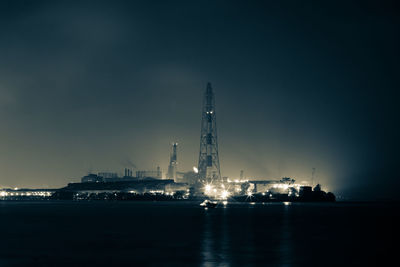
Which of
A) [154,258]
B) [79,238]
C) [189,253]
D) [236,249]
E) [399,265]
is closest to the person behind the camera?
[399,265]

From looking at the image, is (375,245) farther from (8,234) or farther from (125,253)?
(8,234)

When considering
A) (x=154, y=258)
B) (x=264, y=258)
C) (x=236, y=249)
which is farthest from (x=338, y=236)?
(x=154, y=258)

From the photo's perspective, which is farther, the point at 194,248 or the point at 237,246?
the point at 237,246

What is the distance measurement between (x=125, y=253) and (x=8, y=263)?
1181cm

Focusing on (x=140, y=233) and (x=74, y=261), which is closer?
(x=74, y=261)

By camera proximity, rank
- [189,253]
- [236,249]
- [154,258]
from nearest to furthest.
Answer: [154,258], [189,253], [236,249]

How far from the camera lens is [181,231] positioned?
86.3m

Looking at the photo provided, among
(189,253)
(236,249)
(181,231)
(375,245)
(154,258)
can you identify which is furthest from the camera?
(181,231)

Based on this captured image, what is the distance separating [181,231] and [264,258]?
111 feet

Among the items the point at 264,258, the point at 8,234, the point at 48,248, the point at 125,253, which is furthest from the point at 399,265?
the point at 8,234

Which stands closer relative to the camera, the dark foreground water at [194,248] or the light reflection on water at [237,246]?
the dark foreground water at [194,248]

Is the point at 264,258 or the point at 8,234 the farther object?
the point at 8,234

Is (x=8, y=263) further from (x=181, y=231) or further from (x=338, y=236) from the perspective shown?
(x=338, y=236)

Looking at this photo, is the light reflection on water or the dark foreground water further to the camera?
the light reflection on water
